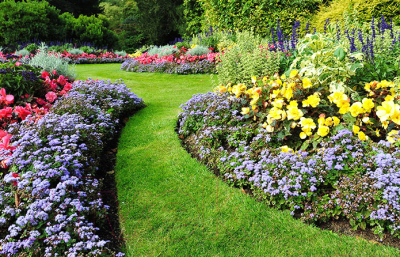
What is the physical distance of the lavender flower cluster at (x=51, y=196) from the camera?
199 cm

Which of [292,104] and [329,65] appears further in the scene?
[329,65]

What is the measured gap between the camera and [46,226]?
2.13 meters

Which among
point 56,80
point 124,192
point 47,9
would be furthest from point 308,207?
point 47,9

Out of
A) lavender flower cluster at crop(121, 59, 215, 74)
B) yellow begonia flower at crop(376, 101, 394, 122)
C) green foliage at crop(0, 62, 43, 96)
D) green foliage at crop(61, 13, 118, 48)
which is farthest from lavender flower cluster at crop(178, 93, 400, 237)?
green foliage at crop(61, 13, 118, 48)

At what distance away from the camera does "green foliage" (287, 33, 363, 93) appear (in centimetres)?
312

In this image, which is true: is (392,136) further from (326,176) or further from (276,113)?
(276,113)

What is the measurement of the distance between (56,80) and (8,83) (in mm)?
1291

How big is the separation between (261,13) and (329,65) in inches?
279

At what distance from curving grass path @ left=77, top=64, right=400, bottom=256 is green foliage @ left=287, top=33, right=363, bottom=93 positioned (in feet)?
5.14

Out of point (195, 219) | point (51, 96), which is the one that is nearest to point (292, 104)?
point (195, 219)

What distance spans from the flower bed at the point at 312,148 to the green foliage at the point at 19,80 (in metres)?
2.65

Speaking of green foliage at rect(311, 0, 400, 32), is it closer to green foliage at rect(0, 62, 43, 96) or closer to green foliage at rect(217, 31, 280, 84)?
green foliage at rect(217, 31, 280, 84)

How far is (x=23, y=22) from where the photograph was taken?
45.2 ft

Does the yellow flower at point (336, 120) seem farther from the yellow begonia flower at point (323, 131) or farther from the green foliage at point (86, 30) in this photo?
the green foliage at point (86, 30)
